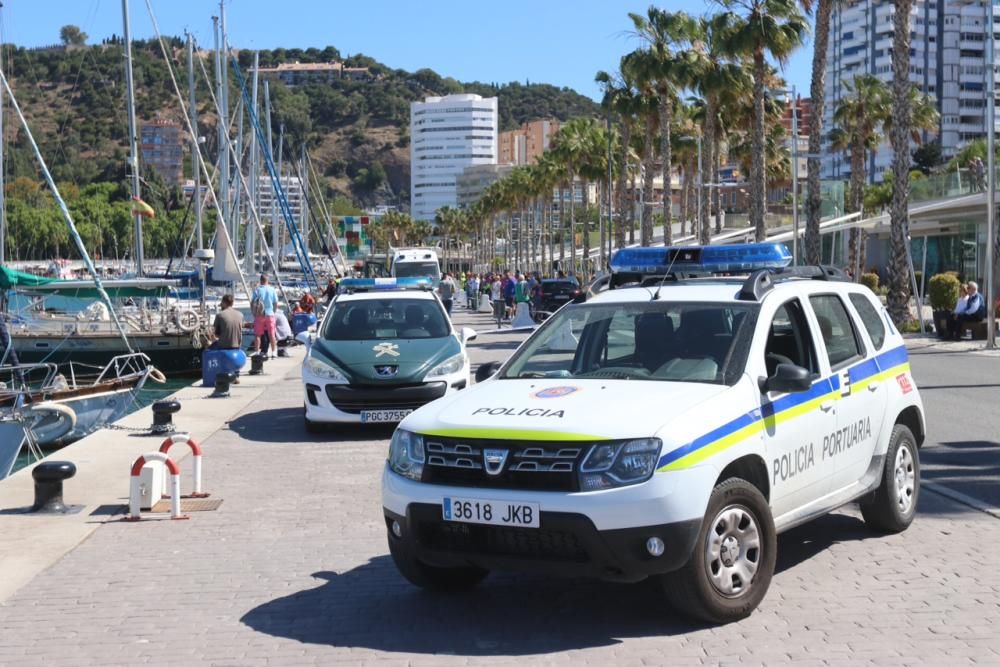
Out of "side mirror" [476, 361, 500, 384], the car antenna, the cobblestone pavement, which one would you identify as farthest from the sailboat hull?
"side mirror" [476, 361, 500, 384]

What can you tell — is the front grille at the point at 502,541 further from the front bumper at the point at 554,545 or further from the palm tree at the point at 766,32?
the palm tree at the point at 766,32

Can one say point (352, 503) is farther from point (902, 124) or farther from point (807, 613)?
point (902, 124)

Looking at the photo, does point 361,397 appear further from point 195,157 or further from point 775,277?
point 195,157

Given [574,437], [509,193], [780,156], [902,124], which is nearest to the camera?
[574,437]

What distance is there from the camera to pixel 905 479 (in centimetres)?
817

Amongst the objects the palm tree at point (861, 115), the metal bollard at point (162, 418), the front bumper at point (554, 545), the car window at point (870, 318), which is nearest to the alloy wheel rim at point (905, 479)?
the car window at point (870, 318)

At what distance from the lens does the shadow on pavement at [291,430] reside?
14039 millimetres

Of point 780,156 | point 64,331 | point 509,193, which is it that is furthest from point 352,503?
point 509,193

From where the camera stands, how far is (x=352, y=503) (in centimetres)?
987

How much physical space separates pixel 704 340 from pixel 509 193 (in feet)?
368

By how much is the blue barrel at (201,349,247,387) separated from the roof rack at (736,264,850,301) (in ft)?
45.8

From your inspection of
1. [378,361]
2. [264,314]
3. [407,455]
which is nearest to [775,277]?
[407,455]

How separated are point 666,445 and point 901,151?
97.1 ft

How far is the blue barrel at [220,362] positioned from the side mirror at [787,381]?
49.8 feet
